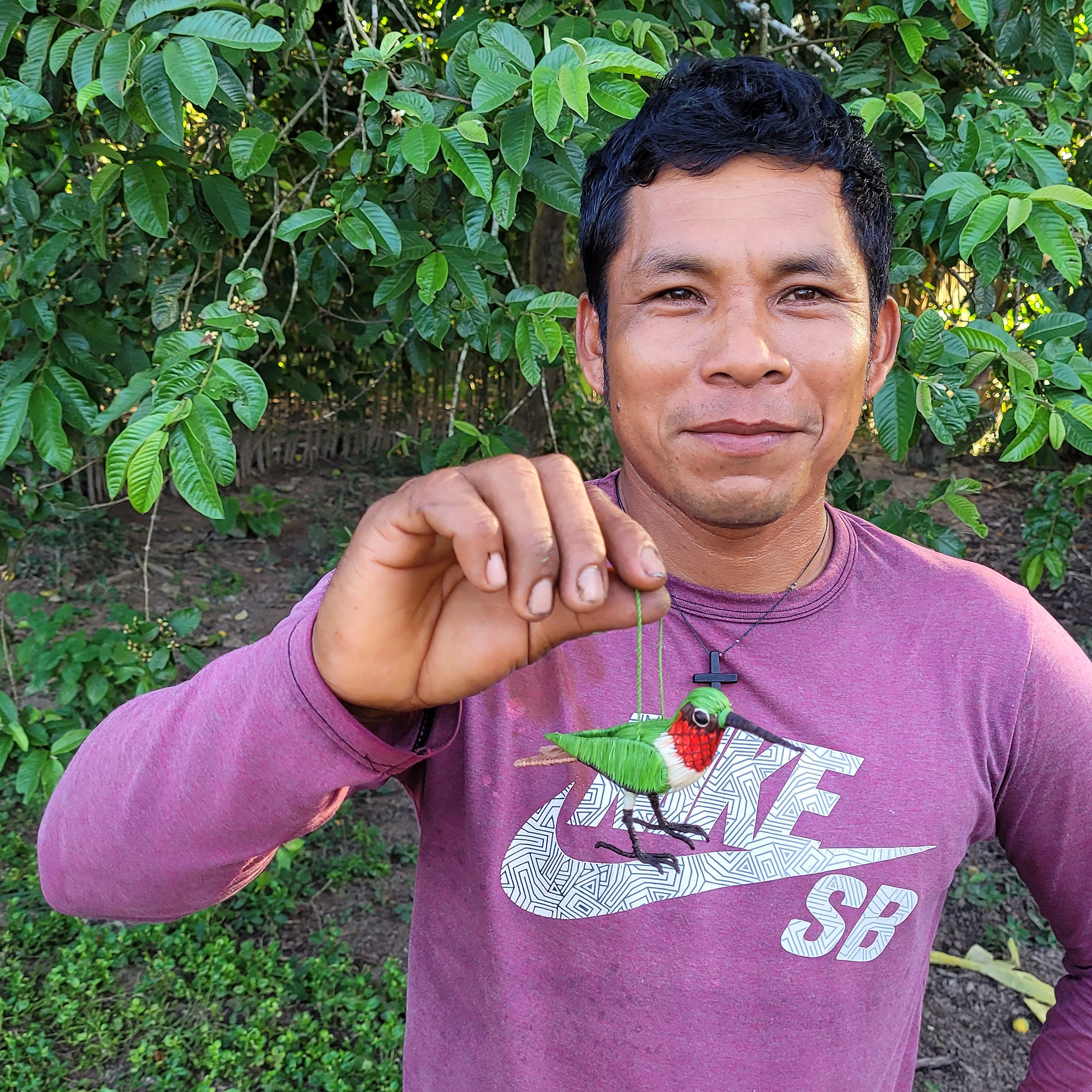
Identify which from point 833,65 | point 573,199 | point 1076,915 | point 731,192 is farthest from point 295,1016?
point 833,65

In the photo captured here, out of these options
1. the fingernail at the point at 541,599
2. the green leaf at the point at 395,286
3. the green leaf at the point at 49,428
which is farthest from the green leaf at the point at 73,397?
the fingernail at the point at 541,599

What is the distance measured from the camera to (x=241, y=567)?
6305 millimetres

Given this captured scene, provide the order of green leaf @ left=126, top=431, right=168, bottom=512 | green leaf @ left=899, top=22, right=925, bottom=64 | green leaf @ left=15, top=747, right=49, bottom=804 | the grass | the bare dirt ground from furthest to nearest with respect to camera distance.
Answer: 1. the bare dirt ground
2. the grass
3. green leaf @ left=15, top=747, right=49, bottom=804
4. green leaf @ left=899, top=22, right=925, bottom=64
5. green leaf @ left=126, top=431, right=168, bottom=512

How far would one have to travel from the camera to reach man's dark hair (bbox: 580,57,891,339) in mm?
1627

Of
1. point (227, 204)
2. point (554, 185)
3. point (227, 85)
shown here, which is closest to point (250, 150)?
point (227, 85)

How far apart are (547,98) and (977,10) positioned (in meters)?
1.21

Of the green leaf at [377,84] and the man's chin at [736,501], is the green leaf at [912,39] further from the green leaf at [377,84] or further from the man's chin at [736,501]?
the man's chin at [736,501]

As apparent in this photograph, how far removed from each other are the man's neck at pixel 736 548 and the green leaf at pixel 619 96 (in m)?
0.74

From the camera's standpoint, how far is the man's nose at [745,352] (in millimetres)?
1518

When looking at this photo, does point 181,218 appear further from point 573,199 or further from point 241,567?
point 241,567

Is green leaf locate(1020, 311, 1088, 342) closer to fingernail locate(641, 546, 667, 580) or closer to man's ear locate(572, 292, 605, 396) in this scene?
man's ear locate(572, 292, 605, 396)

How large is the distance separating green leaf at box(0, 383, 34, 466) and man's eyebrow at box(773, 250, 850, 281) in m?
1.83

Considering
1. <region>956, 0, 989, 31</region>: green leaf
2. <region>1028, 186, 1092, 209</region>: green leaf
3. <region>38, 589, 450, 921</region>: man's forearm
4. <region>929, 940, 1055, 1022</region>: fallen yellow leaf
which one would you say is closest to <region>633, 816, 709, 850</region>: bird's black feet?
<region>38, 589, 450, 921</region>: man's forearm

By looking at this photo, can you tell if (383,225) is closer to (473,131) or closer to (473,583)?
(473,131)
